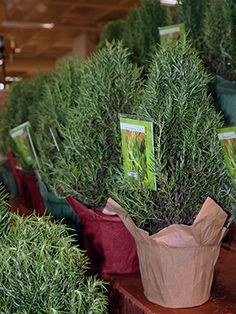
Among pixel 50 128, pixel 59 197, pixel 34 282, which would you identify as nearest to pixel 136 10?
pixel 50 128

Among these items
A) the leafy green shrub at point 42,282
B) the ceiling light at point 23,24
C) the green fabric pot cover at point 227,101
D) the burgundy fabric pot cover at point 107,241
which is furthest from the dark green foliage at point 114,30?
the ceiling light at point 23,24

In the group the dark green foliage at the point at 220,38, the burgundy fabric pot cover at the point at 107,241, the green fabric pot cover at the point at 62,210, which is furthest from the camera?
the dark green foliage at the point at 220,38

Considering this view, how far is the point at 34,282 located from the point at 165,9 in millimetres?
1108

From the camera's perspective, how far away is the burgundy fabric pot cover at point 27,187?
1.33 m

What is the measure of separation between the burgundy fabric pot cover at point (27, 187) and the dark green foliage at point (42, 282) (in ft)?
2.41

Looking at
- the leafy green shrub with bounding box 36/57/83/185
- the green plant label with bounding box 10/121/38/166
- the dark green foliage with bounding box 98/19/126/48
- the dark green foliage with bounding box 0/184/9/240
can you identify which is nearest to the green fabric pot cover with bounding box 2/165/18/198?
the green plant label with bounding box 10/121/38/166

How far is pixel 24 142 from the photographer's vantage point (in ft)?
4.27

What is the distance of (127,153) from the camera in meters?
0.79

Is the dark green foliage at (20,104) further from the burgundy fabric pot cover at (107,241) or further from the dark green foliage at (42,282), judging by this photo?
the dark green foliage at (42,282)

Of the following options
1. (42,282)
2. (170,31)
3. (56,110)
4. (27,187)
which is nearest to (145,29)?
(170,31)

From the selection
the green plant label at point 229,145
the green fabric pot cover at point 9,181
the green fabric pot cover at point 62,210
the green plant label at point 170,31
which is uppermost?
the green plant label at point 170,31

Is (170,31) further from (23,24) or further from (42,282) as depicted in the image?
(23,24)

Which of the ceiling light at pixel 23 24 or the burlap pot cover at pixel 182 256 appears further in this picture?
the ceiling light at pixel 23 24

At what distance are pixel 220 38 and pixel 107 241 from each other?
623mm
